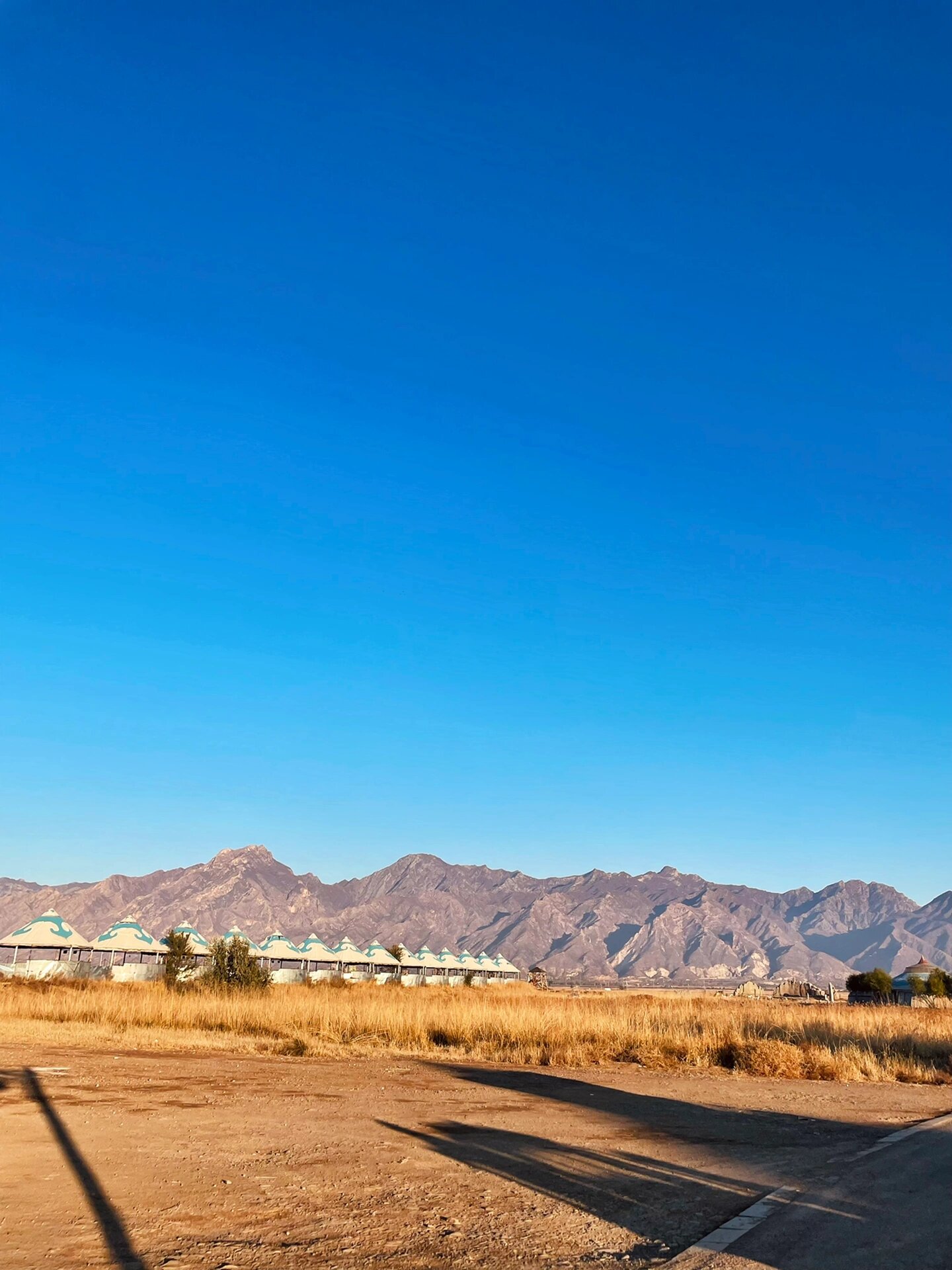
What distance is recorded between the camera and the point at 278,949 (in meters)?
57.9

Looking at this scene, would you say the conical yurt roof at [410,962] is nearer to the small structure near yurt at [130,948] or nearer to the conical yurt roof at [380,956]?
the conical yurt roof at [380,956]

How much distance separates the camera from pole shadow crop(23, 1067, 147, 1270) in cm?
603

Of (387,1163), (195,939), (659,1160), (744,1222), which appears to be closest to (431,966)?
(195,939)

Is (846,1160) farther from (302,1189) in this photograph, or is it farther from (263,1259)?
(263,1259)

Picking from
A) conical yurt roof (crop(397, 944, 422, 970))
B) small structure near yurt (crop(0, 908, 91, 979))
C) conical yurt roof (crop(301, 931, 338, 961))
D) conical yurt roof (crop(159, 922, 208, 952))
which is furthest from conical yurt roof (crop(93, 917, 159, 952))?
conical yurt roof (crop(397, 944, 422, 970))

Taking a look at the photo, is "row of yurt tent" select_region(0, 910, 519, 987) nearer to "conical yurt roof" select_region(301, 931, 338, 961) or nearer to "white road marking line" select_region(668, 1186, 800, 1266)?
"conical yurt roof" select_region(301, 931, 338, 961)

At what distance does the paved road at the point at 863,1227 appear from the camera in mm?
5957

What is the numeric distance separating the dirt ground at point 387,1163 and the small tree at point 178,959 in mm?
21029

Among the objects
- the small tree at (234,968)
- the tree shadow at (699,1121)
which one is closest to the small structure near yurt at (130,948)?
the small tree at (234,968)

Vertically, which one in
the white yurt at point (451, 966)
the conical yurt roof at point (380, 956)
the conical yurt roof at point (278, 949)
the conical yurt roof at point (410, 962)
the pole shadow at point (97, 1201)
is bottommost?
the white yurt at point (451, 966)

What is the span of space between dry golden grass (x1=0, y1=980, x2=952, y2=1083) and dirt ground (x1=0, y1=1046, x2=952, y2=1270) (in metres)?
3.21

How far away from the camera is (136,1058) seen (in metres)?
18.6

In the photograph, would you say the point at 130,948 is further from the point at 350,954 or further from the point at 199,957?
the point at 350,954

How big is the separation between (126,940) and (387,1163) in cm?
4658
